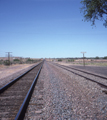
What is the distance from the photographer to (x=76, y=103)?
477cm

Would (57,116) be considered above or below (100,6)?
below

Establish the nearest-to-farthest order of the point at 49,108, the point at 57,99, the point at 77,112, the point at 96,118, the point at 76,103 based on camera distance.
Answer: the point at 96,118 → the point at 77,112 → the point at 49,108 → the point at 76,103 → the point at 57,99

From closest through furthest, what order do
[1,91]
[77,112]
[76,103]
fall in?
[77,112]
[76,103]
[1,91]

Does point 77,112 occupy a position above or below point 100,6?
below

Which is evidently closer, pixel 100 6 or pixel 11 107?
pixel 11 107

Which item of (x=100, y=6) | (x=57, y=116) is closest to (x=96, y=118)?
(x=57, y=116)

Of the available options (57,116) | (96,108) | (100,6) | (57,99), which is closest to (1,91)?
(57,99)

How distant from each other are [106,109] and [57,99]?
6.64ft

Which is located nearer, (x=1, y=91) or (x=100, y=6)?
(x=1, y=91)

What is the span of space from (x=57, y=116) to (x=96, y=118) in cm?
122

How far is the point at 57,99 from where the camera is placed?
523 cm

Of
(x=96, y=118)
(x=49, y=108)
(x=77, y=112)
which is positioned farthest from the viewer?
(x=49, y=108)

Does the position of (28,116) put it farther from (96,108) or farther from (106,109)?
(106,109)

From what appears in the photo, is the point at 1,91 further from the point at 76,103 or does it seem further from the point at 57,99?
the point at 76,103
